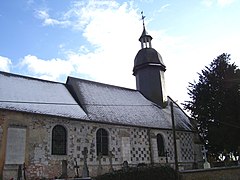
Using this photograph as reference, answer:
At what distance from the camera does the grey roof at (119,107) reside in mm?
18047

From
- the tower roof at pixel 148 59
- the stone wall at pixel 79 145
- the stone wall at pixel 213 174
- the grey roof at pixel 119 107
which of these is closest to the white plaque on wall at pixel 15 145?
the stone wall at pixel 79 145

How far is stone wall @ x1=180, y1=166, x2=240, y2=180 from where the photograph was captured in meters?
12.4

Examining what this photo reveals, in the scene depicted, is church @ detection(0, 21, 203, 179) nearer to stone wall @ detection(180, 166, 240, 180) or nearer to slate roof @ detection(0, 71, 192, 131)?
slate roof @ detection(0, 71, 192, 131)

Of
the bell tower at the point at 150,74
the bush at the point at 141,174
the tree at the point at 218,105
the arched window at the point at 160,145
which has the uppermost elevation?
the bell tower at the point at 150,74

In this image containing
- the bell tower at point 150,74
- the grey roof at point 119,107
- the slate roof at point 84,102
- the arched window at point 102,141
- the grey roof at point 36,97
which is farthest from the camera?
the bell tower at point 150,74

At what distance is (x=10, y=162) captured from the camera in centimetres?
1298

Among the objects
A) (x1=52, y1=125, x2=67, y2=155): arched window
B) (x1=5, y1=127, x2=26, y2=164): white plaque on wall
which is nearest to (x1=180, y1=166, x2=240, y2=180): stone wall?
(x1=52, y1=125, x2=67, y2=155): arched window

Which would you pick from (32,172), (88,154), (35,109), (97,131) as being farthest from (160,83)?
(32,172)

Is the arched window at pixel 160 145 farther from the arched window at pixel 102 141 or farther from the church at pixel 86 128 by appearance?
the arched window at pixel 102 141

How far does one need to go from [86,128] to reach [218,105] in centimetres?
1019

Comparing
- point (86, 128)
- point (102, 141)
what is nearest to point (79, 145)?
point (86, 128)

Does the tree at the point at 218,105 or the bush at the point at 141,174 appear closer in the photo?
the bush at the point at 141,174

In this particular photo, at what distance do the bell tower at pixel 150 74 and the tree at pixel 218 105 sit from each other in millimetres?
2562

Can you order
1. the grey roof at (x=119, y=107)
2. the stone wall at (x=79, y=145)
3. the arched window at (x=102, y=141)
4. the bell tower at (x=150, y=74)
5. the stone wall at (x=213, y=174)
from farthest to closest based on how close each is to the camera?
the bell tower at (x=150, y=74) < the grey roof at (x=119, y=107) < the arched window at (x=102, y=141) < the stone wall at (x=79, y=145) < the stone wall at (x=213, y=174)
